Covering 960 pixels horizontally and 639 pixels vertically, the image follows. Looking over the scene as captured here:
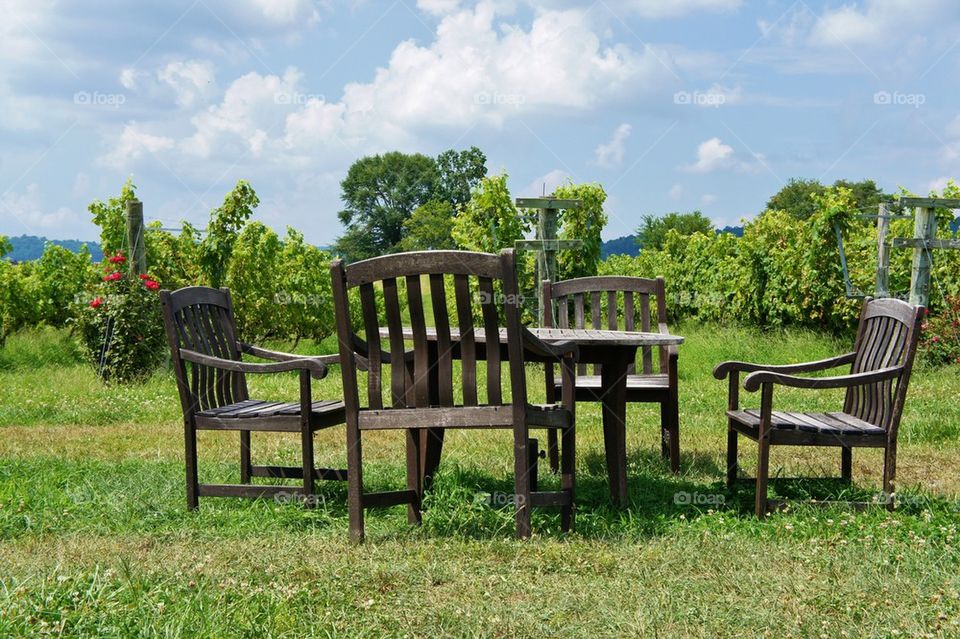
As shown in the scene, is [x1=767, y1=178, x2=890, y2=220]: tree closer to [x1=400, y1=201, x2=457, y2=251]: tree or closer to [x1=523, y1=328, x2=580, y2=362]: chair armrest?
[x1=400, y1=201, x2=457, y2=251]: tree

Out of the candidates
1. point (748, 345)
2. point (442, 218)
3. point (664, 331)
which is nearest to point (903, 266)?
point (748, 345)

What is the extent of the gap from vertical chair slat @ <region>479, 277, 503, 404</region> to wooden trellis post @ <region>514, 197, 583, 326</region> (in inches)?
260

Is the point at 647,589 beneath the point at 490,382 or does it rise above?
beneath

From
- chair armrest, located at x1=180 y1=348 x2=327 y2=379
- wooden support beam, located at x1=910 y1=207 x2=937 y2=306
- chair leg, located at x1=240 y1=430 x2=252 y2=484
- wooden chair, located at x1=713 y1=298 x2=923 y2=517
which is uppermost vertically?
wooden support beam, located at x1=910 y1=207 x2=937 y2=306

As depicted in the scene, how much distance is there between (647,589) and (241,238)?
10607mm

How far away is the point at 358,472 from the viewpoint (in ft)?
13.5

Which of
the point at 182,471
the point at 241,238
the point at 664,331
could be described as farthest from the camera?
the point at 241,238

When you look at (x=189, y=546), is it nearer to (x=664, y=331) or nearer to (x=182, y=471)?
(x=182, y=471)

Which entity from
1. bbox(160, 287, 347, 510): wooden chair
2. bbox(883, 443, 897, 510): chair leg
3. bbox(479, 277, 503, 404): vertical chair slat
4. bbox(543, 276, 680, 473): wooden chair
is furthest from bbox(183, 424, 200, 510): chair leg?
bbox(883, 443, 897, 510): chair leg

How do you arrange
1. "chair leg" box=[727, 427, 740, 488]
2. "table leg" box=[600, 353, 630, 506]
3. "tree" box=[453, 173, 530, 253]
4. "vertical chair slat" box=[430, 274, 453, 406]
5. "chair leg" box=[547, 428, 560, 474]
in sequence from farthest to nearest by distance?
"tree" box=[453, 173, 530, 253], "chair leg" box=[547, 428, 560, 474], "chair leg" box=[727, 427, 740, 488], "table leg" box=[600, 353, 630, 506], "vertical chair slat" box=[430, 274, 453, 406]

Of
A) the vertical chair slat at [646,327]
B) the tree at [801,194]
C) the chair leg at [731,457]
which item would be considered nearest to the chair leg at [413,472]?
the chair leg at [731,457]

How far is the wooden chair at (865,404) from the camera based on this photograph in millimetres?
4516

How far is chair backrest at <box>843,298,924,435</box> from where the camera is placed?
14.9ft

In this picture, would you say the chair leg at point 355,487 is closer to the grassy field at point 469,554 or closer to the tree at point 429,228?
the grassy field at point 469,554
